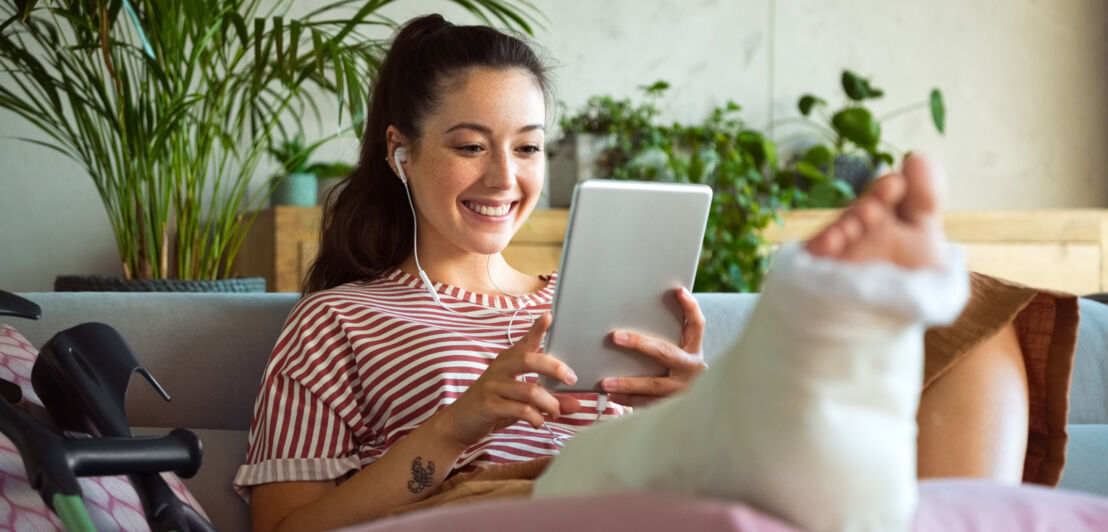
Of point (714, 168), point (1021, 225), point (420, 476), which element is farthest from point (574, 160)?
point (420, 476)

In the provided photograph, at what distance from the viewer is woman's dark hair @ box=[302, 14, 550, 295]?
4.78ft

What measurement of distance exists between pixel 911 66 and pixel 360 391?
2901mm

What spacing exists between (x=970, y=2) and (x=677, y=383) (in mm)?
3080

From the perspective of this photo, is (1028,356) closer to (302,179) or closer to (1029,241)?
(302,179)

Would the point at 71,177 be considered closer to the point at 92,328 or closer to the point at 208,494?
the point at 208,494

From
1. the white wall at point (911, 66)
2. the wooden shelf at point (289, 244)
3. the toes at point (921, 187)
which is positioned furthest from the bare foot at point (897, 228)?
the white wall at point (911, 66)

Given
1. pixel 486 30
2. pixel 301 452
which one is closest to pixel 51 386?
pixel 301 452

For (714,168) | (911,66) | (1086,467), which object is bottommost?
(1086,467)

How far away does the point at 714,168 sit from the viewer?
315 cm

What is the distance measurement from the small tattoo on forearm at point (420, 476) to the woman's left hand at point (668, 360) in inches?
7.8

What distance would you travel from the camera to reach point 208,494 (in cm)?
138

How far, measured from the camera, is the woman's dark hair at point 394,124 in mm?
1457

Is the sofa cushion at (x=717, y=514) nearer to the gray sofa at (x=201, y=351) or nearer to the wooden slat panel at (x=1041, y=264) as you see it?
the gray sofa at (x=201, y=351)

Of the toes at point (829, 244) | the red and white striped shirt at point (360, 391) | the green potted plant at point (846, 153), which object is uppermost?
the green potted plant at point (846, 153)
